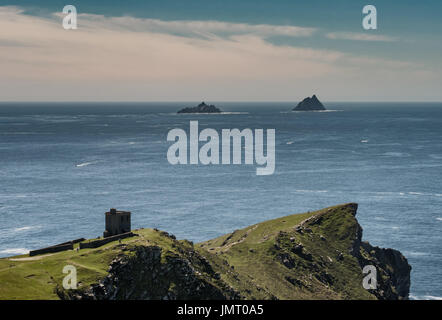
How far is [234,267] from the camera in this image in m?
104

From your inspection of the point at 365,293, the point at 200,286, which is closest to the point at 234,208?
Answer: the point at 365,293

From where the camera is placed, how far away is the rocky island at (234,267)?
68688 mm

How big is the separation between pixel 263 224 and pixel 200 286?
195 ft

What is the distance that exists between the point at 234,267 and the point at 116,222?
27639 millimetres

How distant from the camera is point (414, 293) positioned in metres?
118

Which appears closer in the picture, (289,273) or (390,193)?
(289,273)

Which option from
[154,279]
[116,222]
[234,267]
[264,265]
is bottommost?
[264,265]

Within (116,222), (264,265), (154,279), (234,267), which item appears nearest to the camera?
(154,279)

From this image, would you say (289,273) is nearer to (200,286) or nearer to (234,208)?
(200,286)

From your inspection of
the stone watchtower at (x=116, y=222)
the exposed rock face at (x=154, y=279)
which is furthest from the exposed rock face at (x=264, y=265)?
the stone watchtower at (x=116, y=222)

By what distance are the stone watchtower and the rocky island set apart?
2.72 metres

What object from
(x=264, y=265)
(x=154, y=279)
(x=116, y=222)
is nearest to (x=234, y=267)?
(x=264, y=265)

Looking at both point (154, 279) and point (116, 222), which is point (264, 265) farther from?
point (154, 279)
